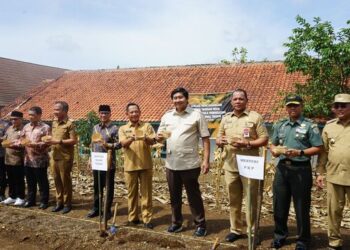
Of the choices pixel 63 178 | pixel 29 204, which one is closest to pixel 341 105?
pixel 63 178

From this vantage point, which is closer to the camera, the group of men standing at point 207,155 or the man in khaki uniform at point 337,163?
the man in khaki uniform at point 337,163

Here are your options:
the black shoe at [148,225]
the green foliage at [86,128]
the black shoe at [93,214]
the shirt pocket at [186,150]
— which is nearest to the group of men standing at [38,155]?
the black shoe at [93,214]

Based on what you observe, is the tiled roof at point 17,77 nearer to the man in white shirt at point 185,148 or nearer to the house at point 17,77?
the house at point 17,77

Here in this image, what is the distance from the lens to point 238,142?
4641 mm

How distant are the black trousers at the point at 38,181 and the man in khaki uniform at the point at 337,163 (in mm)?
4775

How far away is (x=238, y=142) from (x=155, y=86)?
52.3ft

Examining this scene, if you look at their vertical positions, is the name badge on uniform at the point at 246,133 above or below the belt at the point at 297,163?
above

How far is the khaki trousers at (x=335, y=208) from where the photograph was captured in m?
4.37

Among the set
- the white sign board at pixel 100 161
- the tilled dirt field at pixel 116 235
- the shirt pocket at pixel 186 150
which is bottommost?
the tilled dirt field at pixel 116 235

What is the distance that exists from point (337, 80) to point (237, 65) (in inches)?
360

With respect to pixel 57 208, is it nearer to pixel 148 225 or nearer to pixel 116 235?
pixel 116 235

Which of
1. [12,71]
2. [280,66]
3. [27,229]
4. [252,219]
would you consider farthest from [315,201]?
[12,71]

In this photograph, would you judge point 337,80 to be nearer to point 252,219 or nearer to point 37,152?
point 252,219

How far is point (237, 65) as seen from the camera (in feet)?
65.8
